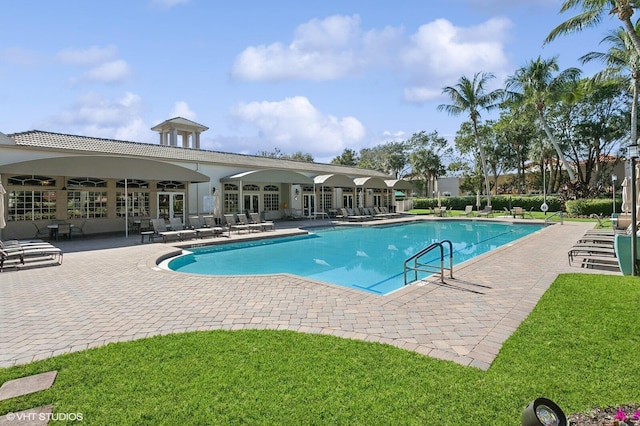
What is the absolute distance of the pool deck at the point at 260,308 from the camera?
13.8ft

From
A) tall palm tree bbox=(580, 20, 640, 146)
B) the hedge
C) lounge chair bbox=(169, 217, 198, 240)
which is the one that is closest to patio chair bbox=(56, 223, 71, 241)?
lounge chair bbox=(169, 217, 198, 240)

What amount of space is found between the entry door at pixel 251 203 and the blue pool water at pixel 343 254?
20.3ft

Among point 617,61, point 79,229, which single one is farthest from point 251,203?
point 617,61

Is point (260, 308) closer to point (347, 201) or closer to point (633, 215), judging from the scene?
point (633, 215)

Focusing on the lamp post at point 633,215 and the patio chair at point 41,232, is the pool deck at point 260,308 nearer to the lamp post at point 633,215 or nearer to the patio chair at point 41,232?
the lamp post at point 633,215

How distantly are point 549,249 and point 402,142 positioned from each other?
51878mm

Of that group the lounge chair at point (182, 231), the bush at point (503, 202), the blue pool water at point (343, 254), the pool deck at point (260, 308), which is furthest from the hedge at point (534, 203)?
the lounge chair at point (182, 231)

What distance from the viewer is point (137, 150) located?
20109mm

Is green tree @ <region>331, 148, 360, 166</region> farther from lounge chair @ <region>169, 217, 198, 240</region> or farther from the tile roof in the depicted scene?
lounge chair @ <region>169, 217, 198, 240</region>

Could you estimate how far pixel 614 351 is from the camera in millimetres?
3658

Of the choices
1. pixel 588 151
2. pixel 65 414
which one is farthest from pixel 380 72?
pixel 588 151

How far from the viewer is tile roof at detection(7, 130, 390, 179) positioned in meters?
16.0

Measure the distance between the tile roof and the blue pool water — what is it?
29.2 feet

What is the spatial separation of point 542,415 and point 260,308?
4079 millimetres
